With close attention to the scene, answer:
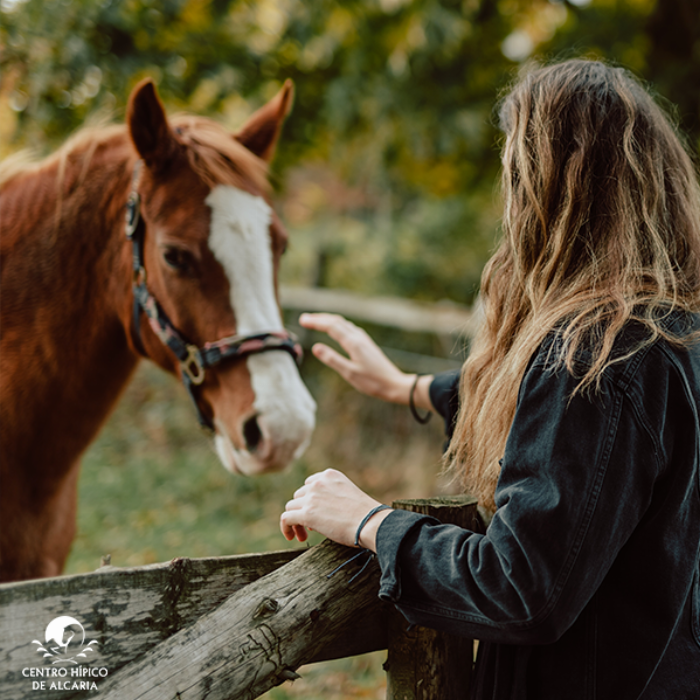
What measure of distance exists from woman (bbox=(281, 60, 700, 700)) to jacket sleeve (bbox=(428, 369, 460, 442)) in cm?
45

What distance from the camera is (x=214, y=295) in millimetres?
1896

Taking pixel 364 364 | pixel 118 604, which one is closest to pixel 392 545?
pixel 118 604

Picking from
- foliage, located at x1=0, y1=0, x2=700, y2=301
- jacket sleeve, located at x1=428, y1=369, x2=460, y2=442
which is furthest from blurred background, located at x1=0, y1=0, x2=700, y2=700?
jacket sleeve, located at x1=428, y1=369, x2=460, y2=442

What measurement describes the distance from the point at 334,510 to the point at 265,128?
5.93ft

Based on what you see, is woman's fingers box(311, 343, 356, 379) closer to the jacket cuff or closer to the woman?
the woman

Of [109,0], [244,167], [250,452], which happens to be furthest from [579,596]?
[109,0]

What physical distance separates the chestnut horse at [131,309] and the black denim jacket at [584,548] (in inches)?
38.6

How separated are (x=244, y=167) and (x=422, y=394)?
101 cm

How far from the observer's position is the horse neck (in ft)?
6.13

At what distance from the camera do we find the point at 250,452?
187 centimetres

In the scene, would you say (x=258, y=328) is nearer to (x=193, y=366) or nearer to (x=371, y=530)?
(x=193, y=366)

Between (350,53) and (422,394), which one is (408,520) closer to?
(422,394)

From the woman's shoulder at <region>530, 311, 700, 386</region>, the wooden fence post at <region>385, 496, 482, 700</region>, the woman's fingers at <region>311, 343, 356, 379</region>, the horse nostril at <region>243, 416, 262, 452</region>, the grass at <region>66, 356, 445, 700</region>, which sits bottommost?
the grass at <region>66, 356, 445, 700</region>

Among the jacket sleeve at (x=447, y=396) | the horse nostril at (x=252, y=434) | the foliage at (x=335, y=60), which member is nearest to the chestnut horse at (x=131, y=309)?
the horse nostril at (x=252, y=434)
